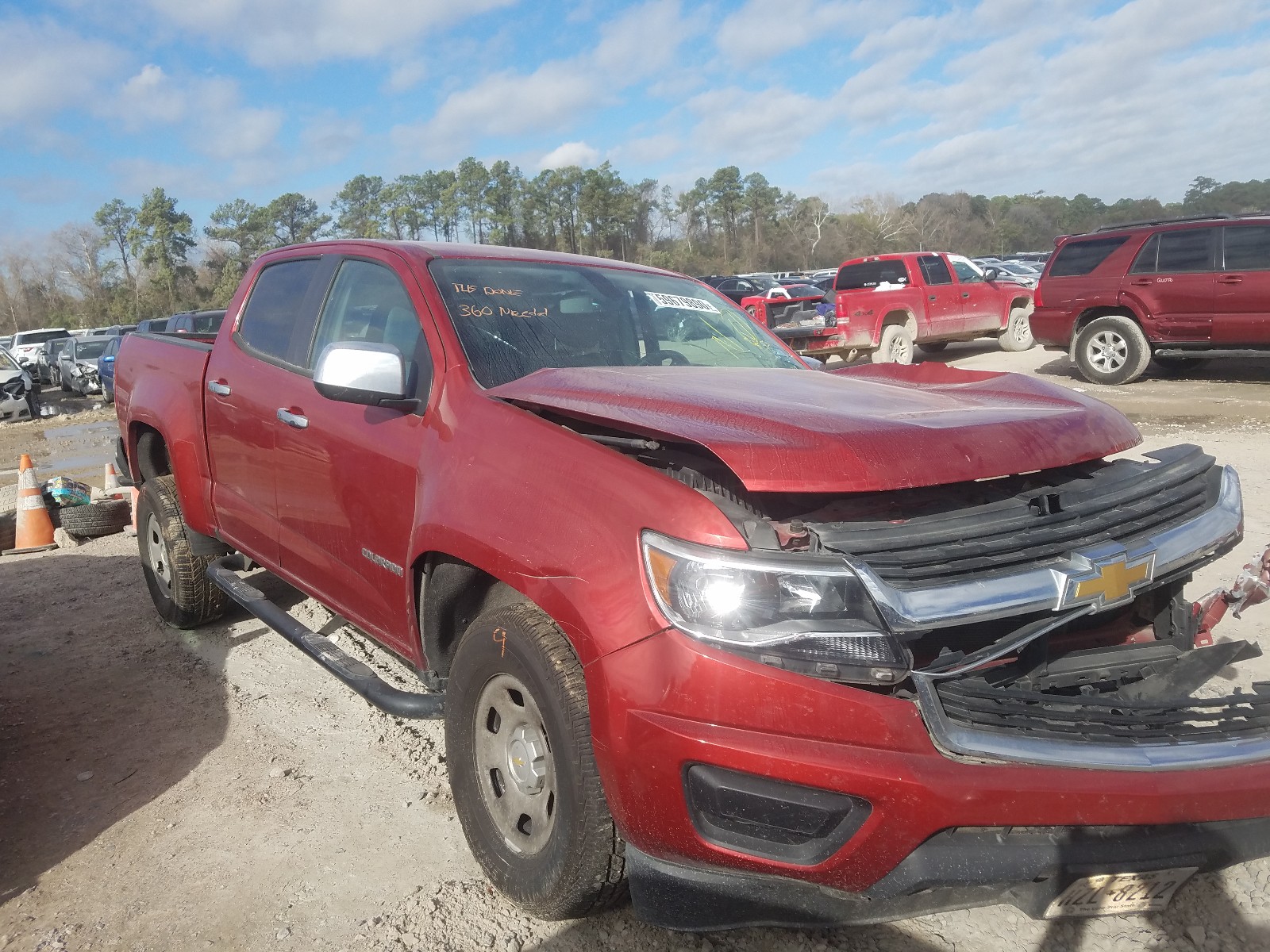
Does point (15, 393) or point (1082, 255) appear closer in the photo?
point (1082, 255)

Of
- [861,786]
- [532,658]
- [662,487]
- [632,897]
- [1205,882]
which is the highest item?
[662,487]

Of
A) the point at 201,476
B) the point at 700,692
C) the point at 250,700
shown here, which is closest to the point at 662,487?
the point at 700,692

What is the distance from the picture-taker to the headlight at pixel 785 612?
→ 1836 millimetres

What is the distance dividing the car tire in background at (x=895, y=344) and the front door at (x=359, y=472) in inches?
500

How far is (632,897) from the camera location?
2.01m

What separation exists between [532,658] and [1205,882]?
1.94m

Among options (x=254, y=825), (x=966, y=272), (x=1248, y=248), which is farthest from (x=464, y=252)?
(x=966, y=272)

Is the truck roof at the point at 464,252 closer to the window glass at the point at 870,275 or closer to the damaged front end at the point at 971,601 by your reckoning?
the damaged front end at the point at 971,601

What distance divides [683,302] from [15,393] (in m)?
18.8

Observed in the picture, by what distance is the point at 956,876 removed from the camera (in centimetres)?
181

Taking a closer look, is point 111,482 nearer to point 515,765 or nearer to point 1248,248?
point 515,765

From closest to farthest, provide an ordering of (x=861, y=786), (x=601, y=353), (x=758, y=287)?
(x=861, y=786), (x=601, y=353), (x=758, y=287)

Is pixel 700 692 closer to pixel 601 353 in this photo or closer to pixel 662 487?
pixel 662 487

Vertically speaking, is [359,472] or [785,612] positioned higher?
[359,472]
